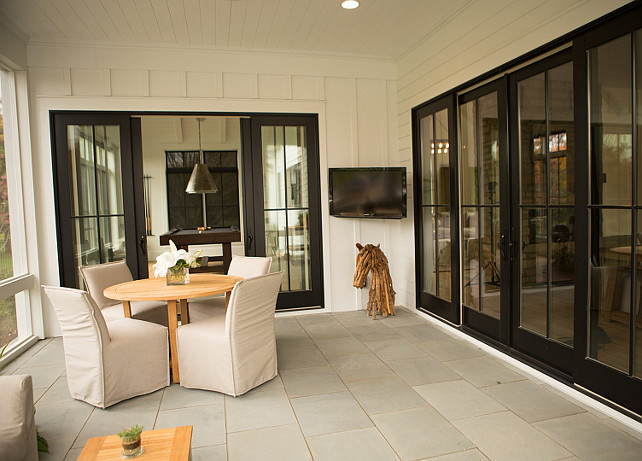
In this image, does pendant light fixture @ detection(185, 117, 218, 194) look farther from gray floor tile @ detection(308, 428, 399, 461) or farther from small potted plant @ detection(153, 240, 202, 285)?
gray floor tile @ detection(308, 428, 399, 461)

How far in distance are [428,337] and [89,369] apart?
2.92 meters

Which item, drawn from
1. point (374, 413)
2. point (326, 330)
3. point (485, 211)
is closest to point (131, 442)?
point (374, 413)

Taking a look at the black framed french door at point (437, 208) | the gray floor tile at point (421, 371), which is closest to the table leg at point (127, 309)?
the gray floor tile at point (421, 371)

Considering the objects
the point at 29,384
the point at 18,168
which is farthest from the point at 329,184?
the point at 29,384

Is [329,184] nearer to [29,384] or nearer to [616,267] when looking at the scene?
[616,267]

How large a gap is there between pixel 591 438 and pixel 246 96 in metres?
4.40

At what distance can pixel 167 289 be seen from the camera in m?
3.53

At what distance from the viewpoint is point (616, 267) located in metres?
2.69

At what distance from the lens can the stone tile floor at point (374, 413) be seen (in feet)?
8.00

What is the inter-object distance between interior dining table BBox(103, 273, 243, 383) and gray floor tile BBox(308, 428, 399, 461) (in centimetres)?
134

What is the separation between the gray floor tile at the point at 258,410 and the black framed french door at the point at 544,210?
1.92 meters

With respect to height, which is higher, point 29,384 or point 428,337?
point 29,384

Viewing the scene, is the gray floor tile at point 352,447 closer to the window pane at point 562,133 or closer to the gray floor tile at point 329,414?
the gray floor tile at point 329,414

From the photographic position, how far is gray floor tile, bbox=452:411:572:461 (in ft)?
7.70
